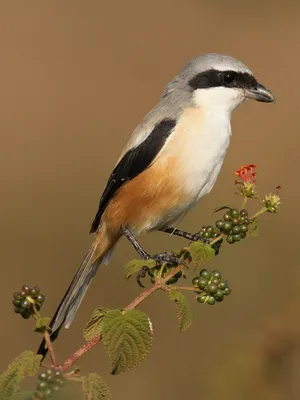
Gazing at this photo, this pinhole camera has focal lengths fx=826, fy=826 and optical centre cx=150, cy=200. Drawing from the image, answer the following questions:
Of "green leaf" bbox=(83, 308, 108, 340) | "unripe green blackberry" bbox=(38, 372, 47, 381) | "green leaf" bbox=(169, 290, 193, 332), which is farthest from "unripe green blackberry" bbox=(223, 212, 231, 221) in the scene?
"unripe green blackberry" bbox=(38, 372, 47, 381)

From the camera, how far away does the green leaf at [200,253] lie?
2.27 m

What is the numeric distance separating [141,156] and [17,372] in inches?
78.9

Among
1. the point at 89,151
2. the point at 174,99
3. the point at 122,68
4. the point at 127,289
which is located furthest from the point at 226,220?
the point at 122,68

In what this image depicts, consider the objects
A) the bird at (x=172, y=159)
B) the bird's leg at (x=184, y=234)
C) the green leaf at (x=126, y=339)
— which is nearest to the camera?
the green leaf at (x=126, y=339)

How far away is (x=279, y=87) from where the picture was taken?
9.22 meters

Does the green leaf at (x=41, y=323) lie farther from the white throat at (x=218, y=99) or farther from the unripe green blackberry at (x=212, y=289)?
the white throat at (x=218, y=99)

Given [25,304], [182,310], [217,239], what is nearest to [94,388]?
[25,304]

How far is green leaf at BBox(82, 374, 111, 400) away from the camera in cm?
158

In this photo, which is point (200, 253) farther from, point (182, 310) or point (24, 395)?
point (24, 395)

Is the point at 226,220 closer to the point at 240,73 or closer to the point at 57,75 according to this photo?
the point at 240,73

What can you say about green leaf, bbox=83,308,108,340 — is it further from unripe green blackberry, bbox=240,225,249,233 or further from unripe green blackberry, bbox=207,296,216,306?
unripe green blackberry, bbox=240,225,249,233

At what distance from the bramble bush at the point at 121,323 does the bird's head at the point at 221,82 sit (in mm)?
1350

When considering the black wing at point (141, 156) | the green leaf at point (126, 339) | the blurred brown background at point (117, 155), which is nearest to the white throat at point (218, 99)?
the black wing at point (141, 156)

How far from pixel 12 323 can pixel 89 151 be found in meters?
3.15
